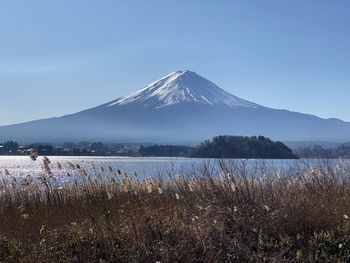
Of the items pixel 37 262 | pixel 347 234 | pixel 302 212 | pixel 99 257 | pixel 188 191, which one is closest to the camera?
pixel 37 262

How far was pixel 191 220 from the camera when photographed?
7250 millimetres

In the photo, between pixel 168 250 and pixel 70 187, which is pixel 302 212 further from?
pixel 70 187

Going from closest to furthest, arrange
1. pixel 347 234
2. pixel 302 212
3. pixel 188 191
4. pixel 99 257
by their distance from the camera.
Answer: pixel 99 257 → pixel 347 234 → pixel 302 212 → pixel 188 191

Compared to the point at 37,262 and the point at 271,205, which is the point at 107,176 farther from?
the point at 37,262

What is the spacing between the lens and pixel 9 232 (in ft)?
23.9

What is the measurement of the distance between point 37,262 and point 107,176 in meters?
4.42

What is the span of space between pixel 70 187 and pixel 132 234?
351 centimetres

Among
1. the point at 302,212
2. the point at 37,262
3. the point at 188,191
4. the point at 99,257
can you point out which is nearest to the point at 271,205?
the point at 302,212

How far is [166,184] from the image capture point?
9875 mm

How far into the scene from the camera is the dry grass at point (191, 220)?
639 centimetres

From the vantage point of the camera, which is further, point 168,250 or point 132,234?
point 132,234

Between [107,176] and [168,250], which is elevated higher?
[107,176]

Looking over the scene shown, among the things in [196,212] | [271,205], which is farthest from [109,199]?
[271,205]

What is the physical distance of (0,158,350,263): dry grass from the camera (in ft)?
21.0
